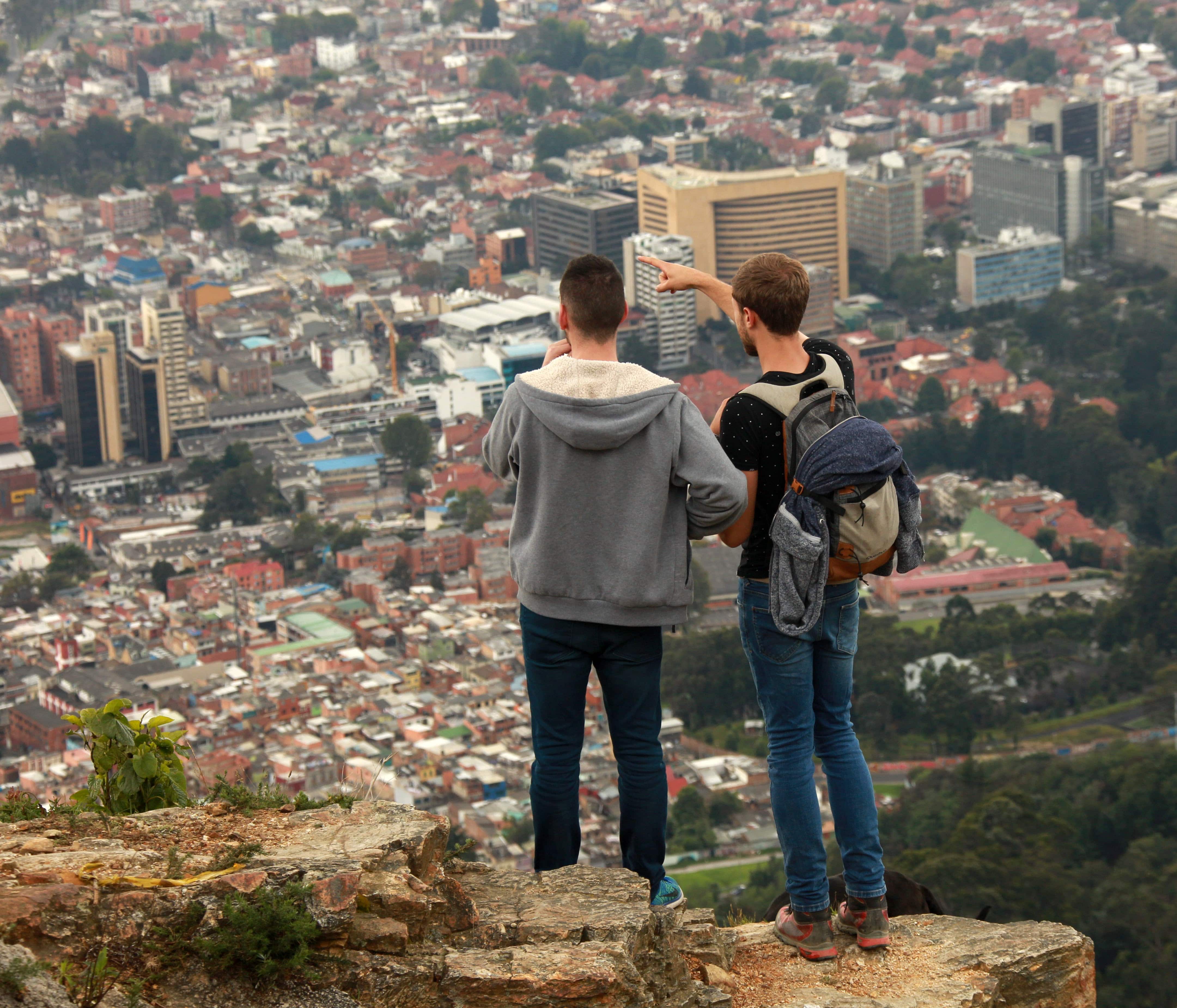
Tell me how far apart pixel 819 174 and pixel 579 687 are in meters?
30.5

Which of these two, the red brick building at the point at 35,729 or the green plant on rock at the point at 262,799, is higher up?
the green plant on rock at the point at 262,799

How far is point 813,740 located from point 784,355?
492mm

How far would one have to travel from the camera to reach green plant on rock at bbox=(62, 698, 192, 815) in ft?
7.76

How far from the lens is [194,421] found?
26641 mm

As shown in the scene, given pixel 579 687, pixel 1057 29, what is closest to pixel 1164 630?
pixel 579 687

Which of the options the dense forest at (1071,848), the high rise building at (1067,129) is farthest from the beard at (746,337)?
the high rise building at (1067,129)

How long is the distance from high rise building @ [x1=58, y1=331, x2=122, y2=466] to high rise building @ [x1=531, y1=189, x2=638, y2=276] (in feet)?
31.1

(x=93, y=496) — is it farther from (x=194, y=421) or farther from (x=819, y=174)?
(x=819, y=174)

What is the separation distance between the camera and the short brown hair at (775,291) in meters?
2.21

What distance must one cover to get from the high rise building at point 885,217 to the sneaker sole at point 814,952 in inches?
1213

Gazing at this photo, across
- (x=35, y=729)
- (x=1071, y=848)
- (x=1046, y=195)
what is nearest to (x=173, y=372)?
(x=35, y=729)

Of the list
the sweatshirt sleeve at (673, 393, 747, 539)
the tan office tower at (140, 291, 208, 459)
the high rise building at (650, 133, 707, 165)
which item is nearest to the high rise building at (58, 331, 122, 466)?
the tan office tower at (140, 291, 208, 459)

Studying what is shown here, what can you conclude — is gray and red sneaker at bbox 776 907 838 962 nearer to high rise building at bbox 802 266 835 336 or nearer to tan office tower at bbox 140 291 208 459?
tan office tower at bbox 140 291 208 459

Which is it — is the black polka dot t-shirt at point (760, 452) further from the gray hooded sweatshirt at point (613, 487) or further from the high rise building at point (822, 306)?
the high rise building at point (822, 306)
